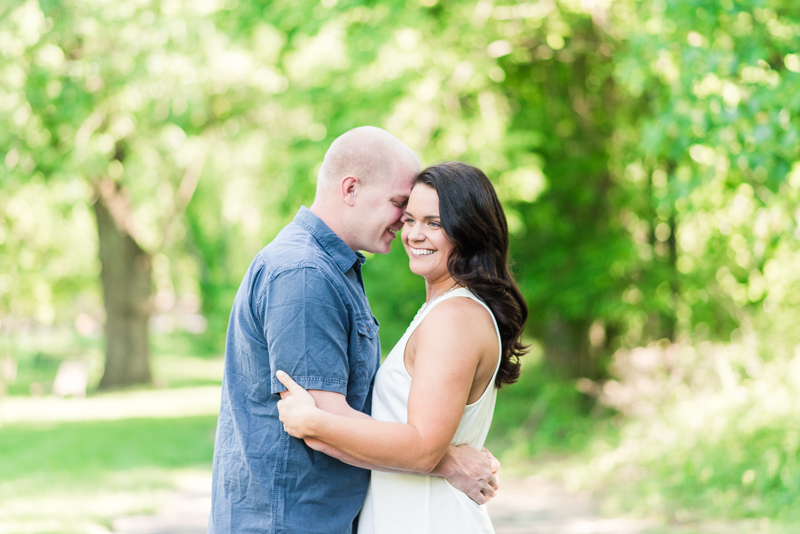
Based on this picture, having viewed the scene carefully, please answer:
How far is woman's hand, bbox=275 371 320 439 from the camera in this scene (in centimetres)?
234

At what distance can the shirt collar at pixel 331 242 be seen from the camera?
8.72 ft

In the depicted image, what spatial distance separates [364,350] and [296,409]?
1.25 feet

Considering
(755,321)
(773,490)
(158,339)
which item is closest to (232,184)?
(755,321)

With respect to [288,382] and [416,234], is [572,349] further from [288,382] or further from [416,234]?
[288,382]

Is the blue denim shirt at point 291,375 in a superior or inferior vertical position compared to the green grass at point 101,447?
inferior

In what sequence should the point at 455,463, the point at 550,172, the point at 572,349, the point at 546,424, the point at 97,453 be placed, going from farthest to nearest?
the point at 572,349
the point at 97,453
the point at 546,424
the point at 550,172
the point at 455,463

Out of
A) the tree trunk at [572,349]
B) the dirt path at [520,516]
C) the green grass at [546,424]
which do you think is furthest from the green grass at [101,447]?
the tree trunk at [572,349]

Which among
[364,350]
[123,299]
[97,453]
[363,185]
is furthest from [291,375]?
[123,299]

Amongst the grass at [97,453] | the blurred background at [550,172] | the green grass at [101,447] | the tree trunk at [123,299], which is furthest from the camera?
the tree trunk at [123,299]

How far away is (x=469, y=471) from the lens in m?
2.62

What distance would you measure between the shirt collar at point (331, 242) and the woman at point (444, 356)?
21 cm

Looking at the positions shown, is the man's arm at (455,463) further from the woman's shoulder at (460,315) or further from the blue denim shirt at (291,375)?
the woman's shoulder at (460,315)

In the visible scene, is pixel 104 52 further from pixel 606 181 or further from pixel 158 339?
pixel 158 339

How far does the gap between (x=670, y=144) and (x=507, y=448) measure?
5.67 m
